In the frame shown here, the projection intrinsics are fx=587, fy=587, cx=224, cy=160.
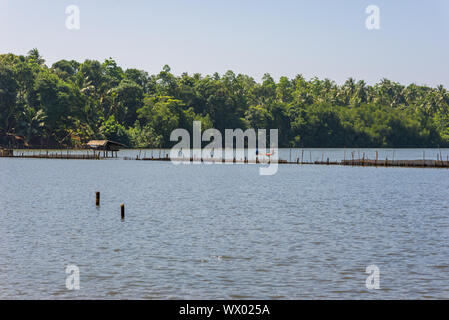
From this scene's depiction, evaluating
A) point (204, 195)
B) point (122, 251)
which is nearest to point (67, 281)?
point (122, 251)

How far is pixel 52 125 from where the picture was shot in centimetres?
15425

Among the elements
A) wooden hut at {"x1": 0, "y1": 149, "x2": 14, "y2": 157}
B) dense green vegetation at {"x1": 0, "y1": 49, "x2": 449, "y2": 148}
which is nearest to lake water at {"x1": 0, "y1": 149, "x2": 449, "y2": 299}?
wooden hut at {"x1": 0, "y1": 149, "x2": 14, "y2": 157}

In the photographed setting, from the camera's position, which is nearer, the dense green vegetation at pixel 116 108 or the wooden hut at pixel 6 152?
the wooden hut at pixel 6 152

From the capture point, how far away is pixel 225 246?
28.8 m

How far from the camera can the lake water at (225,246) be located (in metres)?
20.7

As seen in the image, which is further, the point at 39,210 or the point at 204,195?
the point at 204,195

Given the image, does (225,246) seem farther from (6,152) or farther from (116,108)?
(116,108)

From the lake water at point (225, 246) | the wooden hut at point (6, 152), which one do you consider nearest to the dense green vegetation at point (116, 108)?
the wooden hut at point (6, 152)

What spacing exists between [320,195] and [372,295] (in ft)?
130

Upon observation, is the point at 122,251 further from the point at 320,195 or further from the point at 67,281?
the point at 320,195

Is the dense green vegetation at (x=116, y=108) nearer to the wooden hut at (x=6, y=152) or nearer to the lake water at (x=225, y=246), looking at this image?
the wooden hut at (x=6, y=152)

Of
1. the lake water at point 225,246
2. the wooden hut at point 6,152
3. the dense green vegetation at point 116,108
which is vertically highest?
the dense green vegetation at point 116,108

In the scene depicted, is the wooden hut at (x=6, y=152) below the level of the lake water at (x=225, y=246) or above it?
above
